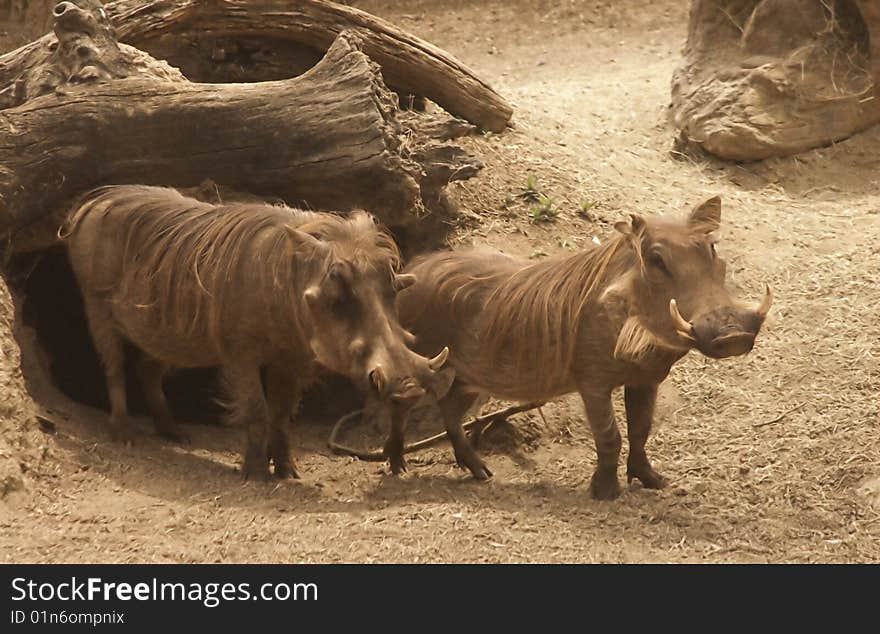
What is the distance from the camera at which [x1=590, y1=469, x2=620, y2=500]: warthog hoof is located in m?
4.89

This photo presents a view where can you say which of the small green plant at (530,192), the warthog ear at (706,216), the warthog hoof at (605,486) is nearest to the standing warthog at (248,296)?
the warthog hoof at (605,486)

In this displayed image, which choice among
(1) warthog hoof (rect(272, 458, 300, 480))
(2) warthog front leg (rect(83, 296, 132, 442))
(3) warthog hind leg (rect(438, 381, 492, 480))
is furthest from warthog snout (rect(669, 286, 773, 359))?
(2) warthog front leg (rect(83, 296, 132, 442))

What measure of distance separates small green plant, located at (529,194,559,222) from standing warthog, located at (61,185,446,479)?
2.07m

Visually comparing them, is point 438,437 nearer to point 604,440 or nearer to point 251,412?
point 251,412

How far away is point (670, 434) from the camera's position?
18.6 feet

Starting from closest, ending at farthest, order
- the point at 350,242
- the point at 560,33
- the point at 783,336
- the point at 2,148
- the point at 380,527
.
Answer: the point at 380,527 → the point at 350,242 → the point at 2,148 → the point at 783,336 → the point at 560,33

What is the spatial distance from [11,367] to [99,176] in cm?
103

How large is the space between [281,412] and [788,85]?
4.51 meters

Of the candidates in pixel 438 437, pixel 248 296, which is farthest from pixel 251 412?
pixel 438 437

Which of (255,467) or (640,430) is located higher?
(640,430)

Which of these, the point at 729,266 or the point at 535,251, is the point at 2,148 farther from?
the point at 729,266

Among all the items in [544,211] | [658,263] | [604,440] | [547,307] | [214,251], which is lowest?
[544,211]

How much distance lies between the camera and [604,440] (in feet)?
16.0

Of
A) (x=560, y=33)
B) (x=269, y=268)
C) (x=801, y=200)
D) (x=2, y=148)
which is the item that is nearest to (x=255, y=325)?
(x=269, y=268)
